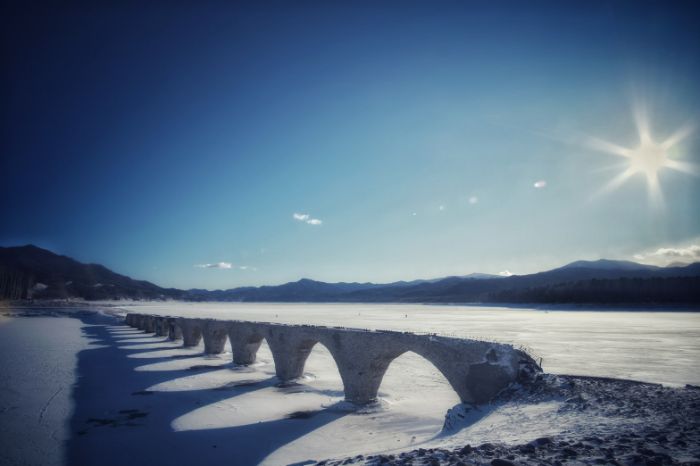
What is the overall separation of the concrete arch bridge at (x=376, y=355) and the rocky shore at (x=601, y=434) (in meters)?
1.06

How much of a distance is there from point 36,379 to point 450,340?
22.3 m

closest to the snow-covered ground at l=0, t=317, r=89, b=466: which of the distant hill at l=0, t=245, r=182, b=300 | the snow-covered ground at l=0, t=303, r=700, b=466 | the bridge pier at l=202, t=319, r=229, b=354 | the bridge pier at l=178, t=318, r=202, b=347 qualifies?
the snow-covered ground at l=0, t=303, r=700, b=466

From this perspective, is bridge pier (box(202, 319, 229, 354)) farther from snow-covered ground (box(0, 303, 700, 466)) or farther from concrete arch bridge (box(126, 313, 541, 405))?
concrete arch bridge (box(126, 313, 541, 405))

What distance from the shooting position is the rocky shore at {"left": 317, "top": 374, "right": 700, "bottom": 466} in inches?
249

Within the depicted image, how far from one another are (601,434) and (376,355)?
9.23 meters

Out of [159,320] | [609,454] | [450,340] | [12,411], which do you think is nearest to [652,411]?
[609,454]

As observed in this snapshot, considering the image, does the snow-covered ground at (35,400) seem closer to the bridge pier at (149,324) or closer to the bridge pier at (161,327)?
the bridge pier at (161,327)

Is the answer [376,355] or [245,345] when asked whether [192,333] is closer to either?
[245,345]

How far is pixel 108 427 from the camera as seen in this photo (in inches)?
526

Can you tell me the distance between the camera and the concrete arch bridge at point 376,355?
12.1m

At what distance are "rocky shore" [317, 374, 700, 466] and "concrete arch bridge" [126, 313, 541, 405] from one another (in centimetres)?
106

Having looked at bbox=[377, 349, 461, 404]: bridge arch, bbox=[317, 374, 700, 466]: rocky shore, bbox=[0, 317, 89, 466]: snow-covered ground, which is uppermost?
bbox=[317, 374, 700, 466]: rocky shore

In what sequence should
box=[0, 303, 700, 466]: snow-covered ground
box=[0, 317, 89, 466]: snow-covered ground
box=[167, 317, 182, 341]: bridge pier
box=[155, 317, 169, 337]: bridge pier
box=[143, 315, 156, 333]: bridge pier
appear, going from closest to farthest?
box=[0, 303, 700, 466]: snow-covered ground < box=[0, 317, 89, 466]: snow-covered ground < box=[167, 317, 182, 341]: bridge pier < box=[155, 317, 169, 337]: bridge pier < box=[143, 315, 156, 333]: bridge pier

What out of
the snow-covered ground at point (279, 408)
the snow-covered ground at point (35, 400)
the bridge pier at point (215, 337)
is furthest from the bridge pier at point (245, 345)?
the snow-covered ground at point (35, 400)
